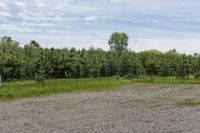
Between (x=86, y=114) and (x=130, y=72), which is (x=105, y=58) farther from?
(x=86, y=114)

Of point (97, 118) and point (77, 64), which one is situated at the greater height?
point (77, 64)

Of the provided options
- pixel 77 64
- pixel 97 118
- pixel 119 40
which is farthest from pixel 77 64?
pixel 119 40

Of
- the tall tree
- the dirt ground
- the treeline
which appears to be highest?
the tall tree

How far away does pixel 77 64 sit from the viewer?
61.4 metres

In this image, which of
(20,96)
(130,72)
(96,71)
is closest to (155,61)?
(130,72)

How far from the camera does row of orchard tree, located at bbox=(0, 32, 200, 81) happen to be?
5312cm

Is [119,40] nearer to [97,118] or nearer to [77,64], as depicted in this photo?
[77,64]

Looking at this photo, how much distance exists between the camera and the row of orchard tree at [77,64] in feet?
174

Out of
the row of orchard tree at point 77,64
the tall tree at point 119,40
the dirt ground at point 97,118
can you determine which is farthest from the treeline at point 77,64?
the tall tree at point 119,40

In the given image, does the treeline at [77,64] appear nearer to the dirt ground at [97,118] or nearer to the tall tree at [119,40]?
the dirt ground at [97,118]

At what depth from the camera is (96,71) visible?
211ft

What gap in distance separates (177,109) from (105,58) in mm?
46373

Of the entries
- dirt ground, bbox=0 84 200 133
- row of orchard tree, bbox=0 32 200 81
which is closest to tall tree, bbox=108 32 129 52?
row of orchard tree, bbox=0 32 200 81

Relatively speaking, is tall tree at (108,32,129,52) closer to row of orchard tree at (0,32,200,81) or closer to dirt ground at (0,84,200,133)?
row of orchard tree at (0,32,200,81)
